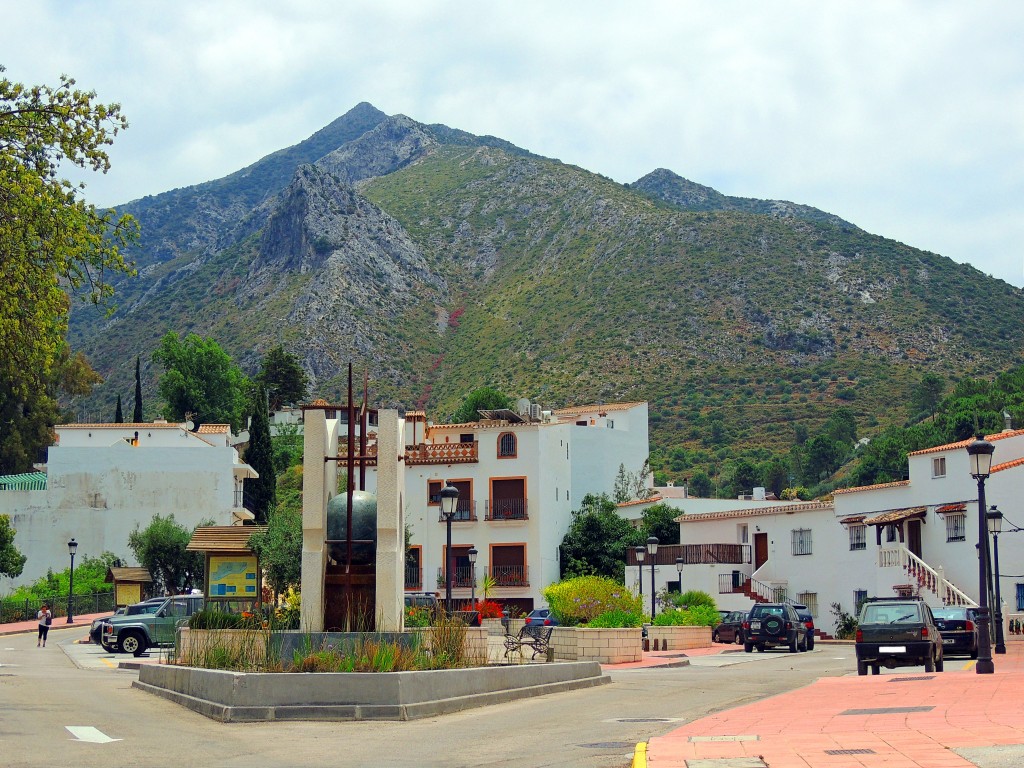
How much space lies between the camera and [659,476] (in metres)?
94.3

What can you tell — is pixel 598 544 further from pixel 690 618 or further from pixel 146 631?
pixel 146 631

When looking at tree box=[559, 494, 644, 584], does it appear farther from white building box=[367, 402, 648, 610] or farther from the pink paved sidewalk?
the pink paved sidewalk

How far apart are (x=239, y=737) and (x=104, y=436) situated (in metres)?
64.9

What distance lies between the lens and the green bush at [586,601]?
3225cm

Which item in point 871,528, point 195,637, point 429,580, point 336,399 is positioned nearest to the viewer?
point 195,637

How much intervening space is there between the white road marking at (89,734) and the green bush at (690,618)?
25601 mm

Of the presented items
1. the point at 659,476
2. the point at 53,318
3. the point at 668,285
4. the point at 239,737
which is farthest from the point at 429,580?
the point at 668,285

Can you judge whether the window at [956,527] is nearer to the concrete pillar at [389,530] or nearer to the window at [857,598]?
the window at [857,598]

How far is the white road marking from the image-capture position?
14248 millimetres

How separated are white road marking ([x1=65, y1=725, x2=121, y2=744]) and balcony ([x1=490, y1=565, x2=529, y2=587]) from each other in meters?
45.4

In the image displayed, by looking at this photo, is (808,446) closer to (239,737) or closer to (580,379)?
(580,379)

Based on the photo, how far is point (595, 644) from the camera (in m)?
31.5

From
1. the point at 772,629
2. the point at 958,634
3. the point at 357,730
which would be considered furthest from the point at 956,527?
the point at 357,730

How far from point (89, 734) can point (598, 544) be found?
163 ft
